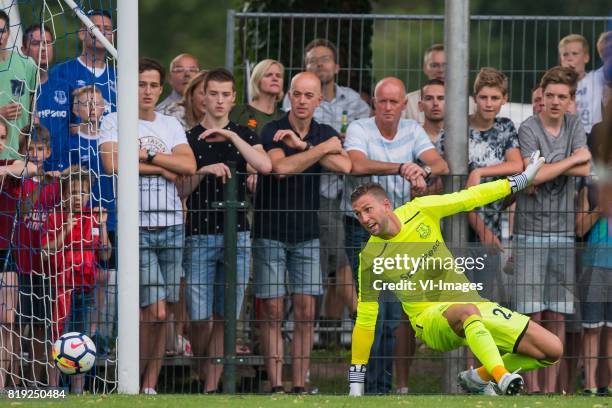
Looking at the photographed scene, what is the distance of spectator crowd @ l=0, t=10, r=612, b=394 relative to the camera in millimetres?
11203

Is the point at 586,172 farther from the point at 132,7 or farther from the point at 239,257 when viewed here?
the point at 132,7

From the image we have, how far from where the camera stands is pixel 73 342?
10.2m

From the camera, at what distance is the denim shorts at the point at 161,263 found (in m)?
11.3

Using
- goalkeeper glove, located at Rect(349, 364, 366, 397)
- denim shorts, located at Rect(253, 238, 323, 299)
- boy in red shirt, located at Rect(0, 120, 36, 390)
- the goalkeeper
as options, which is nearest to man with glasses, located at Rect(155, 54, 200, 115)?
boy in red shirt, located at Rect(0, 120, 36, 390)

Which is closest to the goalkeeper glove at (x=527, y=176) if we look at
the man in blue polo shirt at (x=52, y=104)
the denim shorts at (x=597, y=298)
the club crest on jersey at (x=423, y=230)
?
the club crest on jersey at (x=423, y=230)

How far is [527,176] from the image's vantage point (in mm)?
→ 10648

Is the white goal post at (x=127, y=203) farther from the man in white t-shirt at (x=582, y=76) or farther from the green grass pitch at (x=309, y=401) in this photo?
the man in white t-shirt at (x=582, y=76)

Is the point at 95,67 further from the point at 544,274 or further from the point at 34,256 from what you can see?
the point at 544,274

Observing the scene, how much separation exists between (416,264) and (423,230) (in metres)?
0.27

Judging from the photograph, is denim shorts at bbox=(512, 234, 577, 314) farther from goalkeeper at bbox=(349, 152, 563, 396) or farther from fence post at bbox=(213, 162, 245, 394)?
fence post at bbox=(213, 162, 245, 394)

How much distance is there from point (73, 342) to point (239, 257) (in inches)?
69.9

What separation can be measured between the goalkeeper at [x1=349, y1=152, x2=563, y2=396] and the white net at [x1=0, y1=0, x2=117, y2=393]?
202 cm

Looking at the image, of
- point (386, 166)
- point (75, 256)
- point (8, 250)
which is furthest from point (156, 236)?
point (386, 166)

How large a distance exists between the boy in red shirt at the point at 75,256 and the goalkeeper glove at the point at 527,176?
125 inches
